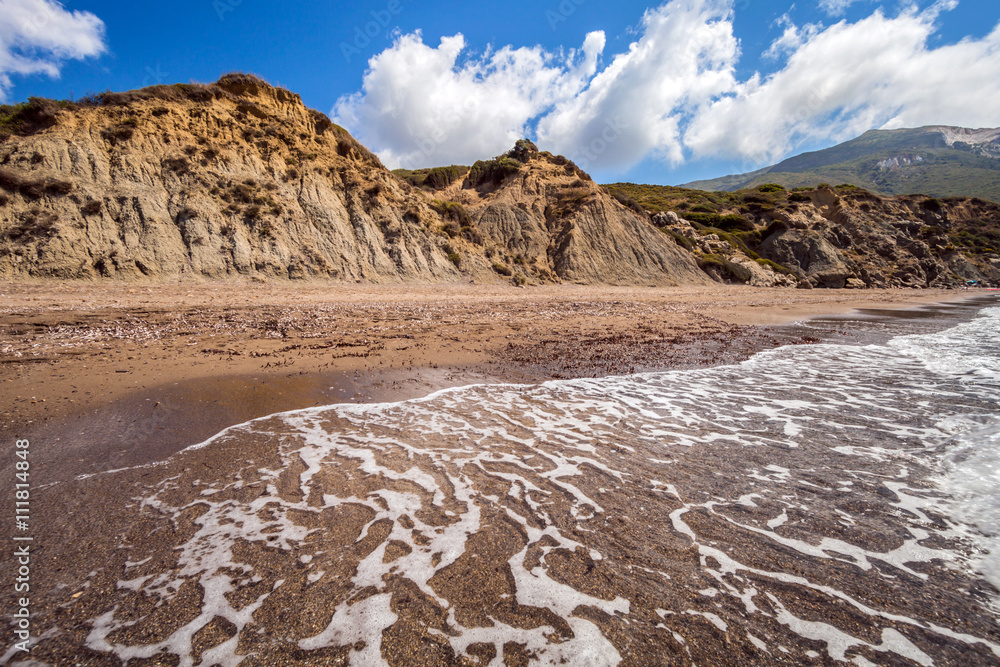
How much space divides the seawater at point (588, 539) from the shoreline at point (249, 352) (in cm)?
115

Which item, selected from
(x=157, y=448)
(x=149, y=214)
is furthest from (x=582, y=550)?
(x=149, y=214)

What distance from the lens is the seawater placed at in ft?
7.90

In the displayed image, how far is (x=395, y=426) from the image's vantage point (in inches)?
223

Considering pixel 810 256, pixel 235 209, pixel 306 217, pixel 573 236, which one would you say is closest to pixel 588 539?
pixel 235 209

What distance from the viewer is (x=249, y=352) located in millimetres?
8984

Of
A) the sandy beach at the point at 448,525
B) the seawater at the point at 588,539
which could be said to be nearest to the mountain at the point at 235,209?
the sandy beach at the point at 448,525

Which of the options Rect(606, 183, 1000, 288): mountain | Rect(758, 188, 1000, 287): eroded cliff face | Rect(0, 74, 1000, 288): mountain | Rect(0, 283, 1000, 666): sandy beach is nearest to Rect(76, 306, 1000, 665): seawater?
Rect(0, 283, 1000, 666): sandy beach

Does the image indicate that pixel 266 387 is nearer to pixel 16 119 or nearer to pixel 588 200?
pixel 16 119

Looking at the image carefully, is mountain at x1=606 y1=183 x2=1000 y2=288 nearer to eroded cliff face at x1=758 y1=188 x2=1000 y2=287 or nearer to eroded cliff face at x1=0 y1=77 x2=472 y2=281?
eroded cliff face at x1=758 y1=188 x2=1000 y2=287

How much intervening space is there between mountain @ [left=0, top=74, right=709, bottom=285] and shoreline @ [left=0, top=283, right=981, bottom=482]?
3.94m

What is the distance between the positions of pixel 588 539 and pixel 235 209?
27.9 m

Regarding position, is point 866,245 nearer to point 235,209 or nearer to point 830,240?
point 830,240

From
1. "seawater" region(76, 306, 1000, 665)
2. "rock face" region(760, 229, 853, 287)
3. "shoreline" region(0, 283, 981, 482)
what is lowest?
"seawater" region(76, 306, 1000, 665)

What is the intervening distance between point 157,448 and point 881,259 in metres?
72.3
